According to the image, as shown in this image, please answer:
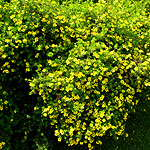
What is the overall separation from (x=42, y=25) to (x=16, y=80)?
38.3 inches

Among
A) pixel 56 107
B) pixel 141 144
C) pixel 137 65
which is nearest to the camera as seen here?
pixel 56 107

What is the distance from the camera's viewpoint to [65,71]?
10.5 feet

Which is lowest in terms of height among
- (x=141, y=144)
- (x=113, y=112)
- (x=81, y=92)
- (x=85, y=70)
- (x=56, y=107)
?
(x=141, y=144)

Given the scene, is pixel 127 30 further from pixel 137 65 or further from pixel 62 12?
pixel 62 12

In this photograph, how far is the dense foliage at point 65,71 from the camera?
3.09 meters

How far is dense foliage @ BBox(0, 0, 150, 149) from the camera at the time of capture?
3.09 meters

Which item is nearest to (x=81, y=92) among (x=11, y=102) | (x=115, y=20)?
(x=11, y=102)

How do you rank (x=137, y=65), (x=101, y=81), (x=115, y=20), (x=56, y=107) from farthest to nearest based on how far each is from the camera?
1. (x=115, y=20)
2. (x=137, y=65)
3. (x=101, y=81)
4. (x=56, y=107)

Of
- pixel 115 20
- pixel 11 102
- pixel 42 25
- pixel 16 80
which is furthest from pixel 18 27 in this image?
pixel 115 20

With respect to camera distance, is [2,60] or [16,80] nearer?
[2,60]

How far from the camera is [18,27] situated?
311cm

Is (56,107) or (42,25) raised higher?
(42,25)

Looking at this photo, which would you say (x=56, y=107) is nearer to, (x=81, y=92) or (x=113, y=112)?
(x=81, y=92)

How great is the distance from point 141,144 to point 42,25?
3012mm
